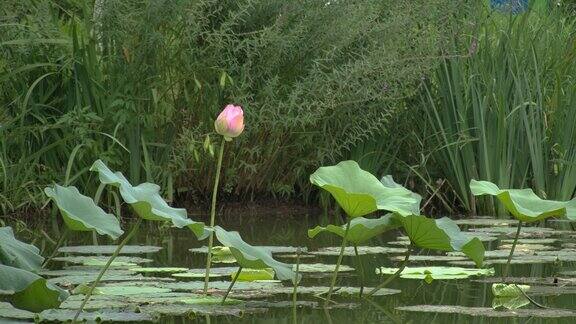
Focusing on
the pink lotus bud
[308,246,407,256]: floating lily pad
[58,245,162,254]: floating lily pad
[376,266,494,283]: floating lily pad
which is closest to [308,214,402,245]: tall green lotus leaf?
the pink lotus bud

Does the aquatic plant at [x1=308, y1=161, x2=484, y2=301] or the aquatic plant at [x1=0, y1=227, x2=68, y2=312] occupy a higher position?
the aquatic plant at [x1=308, y1=161, x2=484, y2=301]

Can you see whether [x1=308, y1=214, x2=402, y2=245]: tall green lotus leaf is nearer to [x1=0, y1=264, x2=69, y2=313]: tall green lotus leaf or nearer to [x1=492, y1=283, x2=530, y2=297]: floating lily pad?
[x1=492, y1=283, x2=530, y2=297]: floating lily pad

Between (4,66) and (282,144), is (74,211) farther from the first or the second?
(282,144)

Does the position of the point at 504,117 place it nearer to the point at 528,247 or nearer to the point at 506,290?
the point at 528,247

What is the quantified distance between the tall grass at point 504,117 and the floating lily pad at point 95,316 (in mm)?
3280

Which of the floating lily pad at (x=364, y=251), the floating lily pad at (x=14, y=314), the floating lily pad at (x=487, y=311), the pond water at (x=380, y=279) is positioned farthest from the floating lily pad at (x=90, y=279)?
the floating lily pad at (x=364, y=251)

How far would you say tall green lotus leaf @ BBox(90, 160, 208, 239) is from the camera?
243cm

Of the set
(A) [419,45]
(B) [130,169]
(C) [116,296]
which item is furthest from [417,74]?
(C) [116,296]

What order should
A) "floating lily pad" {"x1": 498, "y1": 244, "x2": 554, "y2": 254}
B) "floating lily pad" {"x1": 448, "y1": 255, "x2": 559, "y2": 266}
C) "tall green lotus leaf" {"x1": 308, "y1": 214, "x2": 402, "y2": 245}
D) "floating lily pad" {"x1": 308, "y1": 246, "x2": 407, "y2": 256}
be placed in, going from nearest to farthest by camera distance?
1. "tall green lotus leaf" {"x1": 308, "y1": 214, "x2": 402, "y2": 245}
2. "floating lily pad" {"x1": 448, "y1": 255, "x2": 559, "y2": 266}
3. "floating lily pad" {"x1": 308, "y1": 246, "x2": 407, "y2": 256}
4. "floating lily pad" {"x1": 498, "y1": 244, "x2": 554, "y2": 254}

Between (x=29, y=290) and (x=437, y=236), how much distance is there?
98 centimetres

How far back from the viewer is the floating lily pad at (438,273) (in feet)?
10.9

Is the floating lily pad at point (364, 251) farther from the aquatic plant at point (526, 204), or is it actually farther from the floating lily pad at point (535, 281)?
the aquatic plant at point (526, 204)

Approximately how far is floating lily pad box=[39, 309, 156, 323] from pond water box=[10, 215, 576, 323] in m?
0.05

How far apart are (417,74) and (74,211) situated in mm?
3332
